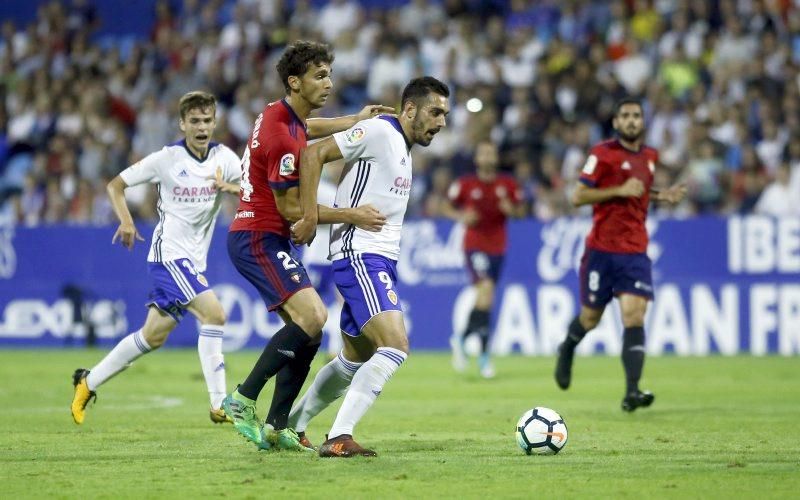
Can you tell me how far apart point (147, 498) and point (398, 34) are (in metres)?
17.7

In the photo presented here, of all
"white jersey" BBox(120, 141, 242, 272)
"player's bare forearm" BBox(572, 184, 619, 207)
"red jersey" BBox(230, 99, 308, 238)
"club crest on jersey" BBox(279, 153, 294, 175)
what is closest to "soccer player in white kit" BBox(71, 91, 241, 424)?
"white jersey" BBox(120, 141, 242, 272)

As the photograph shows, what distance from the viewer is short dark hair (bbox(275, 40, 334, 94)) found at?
29.0 feet

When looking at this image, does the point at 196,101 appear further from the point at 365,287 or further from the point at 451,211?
the point at 451,211

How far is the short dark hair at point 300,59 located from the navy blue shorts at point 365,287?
1.32 meters

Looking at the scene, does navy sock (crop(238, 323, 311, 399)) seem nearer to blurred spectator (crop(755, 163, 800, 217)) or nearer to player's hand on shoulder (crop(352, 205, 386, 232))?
player's hand on shoulder (crop(352, 205, 386, 232))

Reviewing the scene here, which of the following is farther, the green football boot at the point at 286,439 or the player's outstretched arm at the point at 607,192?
the player's outstretched arm at the point at 607,192

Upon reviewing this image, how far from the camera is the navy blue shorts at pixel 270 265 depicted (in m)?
8.87

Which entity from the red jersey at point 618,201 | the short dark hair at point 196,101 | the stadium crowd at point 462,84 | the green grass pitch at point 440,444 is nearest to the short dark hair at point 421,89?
the green grass pitch at point 440,444

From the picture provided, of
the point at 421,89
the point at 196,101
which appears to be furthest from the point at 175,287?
the point at 421,89

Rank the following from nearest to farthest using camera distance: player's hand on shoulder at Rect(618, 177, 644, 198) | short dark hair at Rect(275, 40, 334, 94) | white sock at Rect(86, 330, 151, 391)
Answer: short dark hair at Rect(275, 40, 334, 94), white sock at Rect(86, 330, 151, 391), player's hand on shoulder at Rect(618, 177, 644, 198)

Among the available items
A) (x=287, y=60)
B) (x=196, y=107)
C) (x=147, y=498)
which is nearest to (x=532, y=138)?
(x=196, y=107)

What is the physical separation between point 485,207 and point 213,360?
6.64 m

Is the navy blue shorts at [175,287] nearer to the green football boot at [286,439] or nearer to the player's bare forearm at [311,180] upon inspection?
the green football boot at [286,439]

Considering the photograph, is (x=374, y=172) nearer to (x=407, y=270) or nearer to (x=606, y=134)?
(x=407, y=270)
